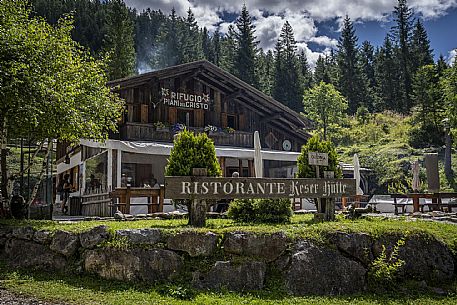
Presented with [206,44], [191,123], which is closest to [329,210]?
[191,123]

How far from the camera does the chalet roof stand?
17.3 m

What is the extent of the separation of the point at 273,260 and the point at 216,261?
0.90m

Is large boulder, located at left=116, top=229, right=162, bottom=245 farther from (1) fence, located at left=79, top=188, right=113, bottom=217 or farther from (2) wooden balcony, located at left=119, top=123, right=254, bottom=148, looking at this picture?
(2) wooden balcony, located at left=119, top=123, right=254, bottom=148

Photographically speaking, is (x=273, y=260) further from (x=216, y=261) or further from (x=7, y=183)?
(x=7, y=183)

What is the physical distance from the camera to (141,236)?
654cm

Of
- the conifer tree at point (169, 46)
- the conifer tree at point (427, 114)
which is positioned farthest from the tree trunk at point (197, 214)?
the conifer tree at point (169, 46)

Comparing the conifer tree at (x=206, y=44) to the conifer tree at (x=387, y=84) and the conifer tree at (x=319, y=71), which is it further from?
the conifer tree at (x=387, y=84)

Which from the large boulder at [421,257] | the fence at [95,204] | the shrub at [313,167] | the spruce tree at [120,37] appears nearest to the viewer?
the large boulder at [421,257]

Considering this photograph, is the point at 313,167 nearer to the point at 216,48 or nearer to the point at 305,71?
the point at 305,71

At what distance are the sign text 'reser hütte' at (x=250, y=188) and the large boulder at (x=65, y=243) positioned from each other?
167cm

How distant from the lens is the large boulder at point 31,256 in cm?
691

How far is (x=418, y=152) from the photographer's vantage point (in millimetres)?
30188

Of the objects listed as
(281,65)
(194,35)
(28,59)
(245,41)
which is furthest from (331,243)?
(194,35)

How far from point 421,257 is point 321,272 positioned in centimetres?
202
